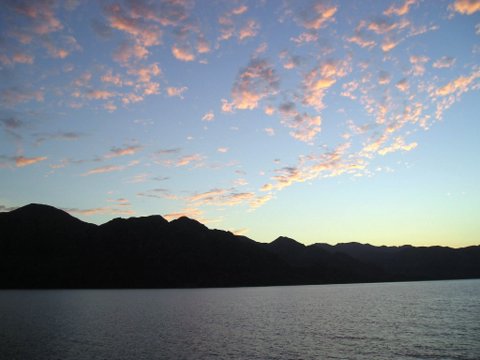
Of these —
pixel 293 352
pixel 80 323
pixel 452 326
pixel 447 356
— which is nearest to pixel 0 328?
pixel 80 323

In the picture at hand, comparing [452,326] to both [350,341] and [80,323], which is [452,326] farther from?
[80,323]

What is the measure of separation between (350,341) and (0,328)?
7976 cm

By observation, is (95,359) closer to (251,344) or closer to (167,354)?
(167,354)

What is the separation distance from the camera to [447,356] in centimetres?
5944

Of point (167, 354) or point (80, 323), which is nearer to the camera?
point (167, 354)

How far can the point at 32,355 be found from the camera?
59.0 meters

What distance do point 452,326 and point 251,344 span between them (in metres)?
53.8

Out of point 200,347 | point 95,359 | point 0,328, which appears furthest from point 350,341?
point 0,328

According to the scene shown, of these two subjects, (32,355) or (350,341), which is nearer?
(32,355)

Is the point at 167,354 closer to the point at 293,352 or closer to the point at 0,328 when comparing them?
the point at 293,352

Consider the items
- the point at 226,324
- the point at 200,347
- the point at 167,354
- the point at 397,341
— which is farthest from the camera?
the point at 226,324

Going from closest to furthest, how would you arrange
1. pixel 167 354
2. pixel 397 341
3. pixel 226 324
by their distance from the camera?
1. pixel 167 354
2. pixel 397 341
3. pixel 226 324

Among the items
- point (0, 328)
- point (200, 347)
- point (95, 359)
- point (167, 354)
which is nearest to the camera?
point (95, 359)

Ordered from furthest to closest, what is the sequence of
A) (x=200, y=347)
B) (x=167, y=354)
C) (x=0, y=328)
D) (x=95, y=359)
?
(x=0, y=328) → (x=200, y=347) → (x=167, y=354) → (x=95, y=359)
